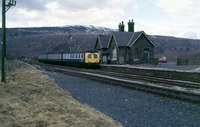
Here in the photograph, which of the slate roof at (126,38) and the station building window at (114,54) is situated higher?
the slate roof at (126,38)

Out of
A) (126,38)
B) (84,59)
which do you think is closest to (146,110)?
(84,59)

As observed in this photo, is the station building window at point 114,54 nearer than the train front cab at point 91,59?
No

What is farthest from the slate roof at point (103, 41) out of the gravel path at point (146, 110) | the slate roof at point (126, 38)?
the gravel path at point (146, 110)

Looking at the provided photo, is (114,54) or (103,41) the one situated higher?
(103,41)

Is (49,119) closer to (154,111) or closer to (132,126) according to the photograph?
(132,126)

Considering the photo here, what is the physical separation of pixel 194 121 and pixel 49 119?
4450mm

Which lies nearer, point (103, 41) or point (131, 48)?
point (131, 48)

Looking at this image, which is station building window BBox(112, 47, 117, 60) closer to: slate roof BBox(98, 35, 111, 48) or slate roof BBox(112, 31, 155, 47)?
slate roof BBox(112, 31, 155, 47)

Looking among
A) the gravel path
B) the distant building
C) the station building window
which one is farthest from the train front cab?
the gravel path

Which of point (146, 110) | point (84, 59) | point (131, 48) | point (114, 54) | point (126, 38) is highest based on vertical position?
point (126, 38)

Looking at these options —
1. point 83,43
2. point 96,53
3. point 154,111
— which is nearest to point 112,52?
point 96,53

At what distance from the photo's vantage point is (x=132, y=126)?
589cm

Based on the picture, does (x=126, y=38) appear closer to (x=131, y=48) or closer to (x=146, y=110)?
(x=131, y=48)

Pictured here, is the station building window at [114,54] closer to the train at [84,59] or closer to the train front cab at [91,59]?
the train at [84,59]
